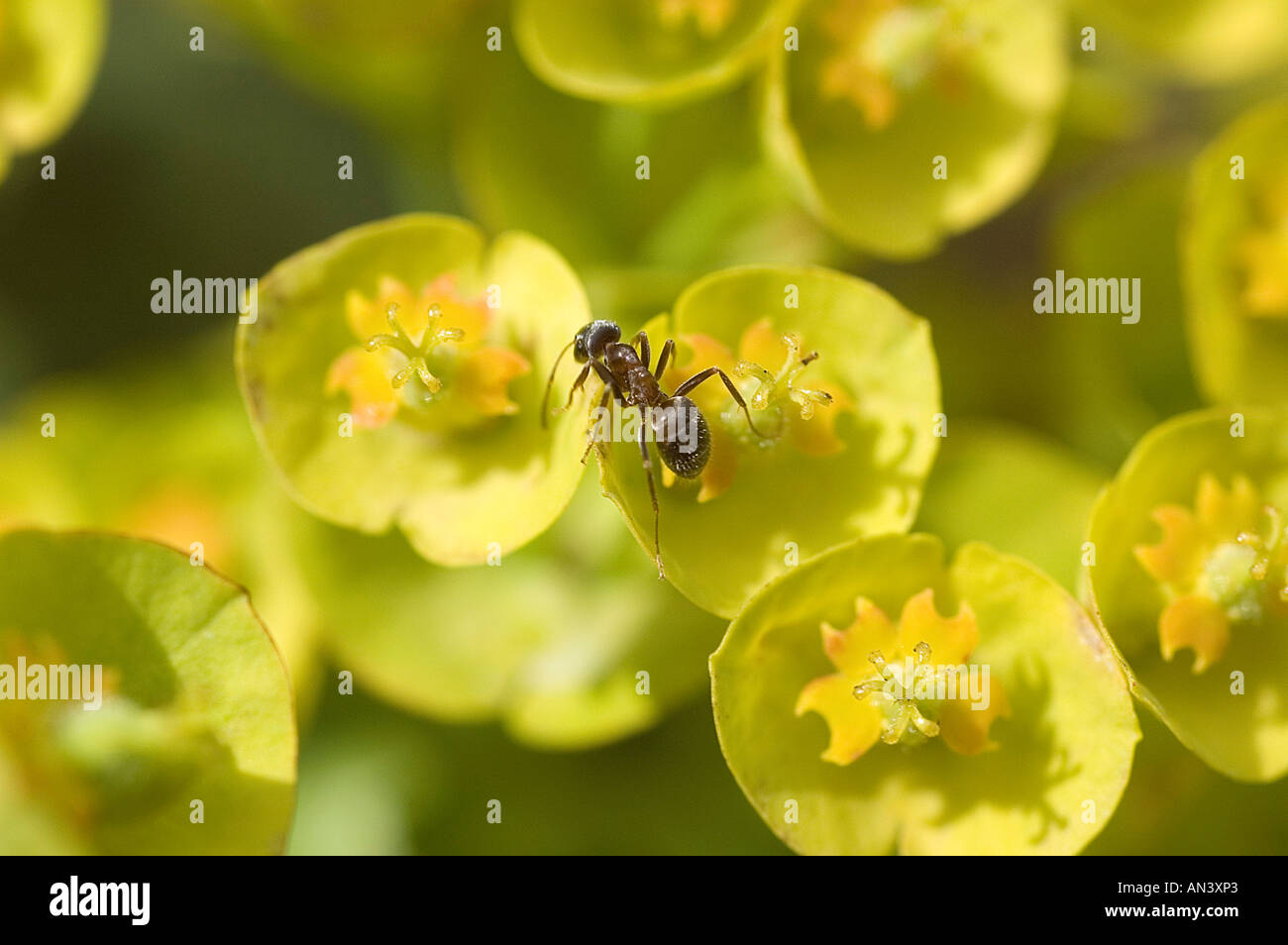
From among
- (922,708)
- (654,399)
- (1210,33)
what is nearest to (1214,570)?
(922,708)

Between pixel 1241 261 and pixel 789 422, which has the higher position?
pixel 1241 261

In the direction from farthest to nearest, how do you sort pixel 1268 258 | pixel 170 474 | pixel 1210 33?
pixel 1210 33
pixel 170 474
pixel 1268 258

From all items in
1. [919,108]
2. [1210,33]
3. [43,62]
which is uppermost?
[1210,33]

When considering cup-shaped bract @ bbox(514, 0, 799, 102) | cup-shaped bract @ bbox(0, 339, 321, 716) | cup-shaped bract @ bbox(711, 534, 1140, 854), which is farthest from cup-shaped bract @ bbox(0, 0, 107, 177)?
cup-shaped bract @ bbox(711, 534, 1140, 854)

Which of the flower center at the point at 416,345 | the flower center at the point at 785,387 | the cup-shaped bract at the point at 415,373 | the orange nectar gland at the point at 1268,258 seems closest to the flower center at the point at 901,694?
the flower center at the point at 785,387

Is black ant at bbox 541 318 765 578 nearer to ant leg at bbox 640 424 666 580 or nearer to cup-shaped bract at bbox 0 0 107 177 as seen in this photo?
ant leg at bbox 640 424 666 580

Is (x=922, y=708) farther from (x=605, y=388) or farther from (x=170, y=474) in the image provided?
(x=170, y=474)
